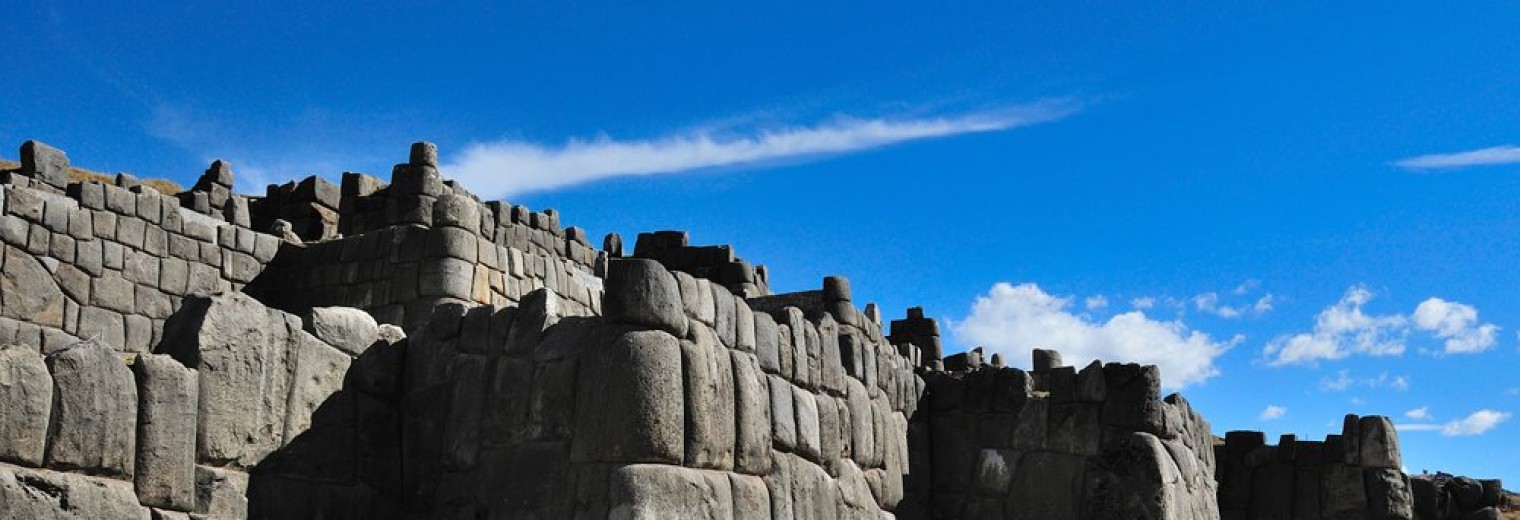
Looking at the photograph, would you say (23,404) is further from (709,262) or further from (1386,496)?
(709,262)

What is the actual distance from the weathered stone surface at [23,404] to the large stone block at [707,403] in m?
3.24

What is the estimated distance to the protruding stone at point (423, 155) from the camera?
19.7m

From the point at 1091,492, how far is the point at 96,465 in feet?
26.9

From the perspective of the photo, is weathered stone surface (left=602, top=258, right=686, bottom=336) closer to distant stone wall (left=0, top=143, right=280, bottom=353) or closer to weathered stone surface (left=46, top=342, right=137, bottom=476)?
weathered stone surface (left=46, top=342, right=137, bottom=476)

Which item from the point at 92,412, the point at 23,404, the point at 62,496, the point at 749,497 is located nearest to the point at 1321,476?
the point at 749,497

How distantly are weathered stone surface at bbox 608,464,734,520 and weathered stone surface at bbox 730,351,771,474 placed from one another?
18.9 inches

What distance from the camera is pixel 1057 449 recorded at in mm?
13305

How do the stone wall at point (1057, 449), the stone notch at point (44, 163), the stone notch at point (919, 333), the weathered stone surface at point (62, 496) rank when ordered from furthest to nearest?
the stone notch at point (919, 333)
the stone notch at point (44, 163)
the stone wall at point (1057, 449)
the weathered stone surface at point (62, 496)

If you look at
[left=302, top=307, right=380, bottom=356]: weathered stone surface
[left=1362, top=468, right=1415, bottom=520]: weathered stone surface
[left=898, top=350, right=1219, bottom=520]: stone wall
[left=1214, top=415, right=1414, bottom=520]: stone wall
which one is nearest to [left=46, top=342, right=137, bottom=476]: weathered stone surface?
[left=302, top=307, right=380, bottom=356]: weathered stone surface

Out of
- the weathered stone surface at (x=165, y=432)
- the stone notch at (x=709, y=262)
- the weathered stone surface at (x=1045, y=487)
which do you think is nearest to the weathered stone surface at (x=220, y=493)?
the weathered stone surface at (x=165, y=432)

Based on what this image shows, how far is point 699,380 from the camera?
330 inches

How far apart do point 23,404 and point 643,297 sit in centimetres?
324

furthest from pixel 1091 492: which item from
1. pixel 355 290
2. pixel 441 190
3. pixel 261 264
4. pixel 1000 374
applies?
pixel 441 190

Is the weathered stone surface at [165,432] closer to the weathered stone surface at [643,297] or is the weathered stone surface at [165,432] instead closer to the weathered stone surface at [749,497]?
the weathered stone surface at [643,297]
